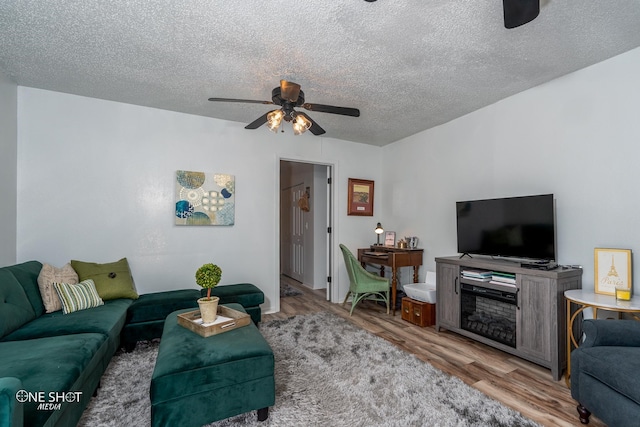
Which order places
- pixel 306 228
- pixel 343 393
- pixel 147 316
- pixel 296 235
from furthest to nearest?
pixel 296 235, pixel 306 228, pixel 147 316, pixel 343 393

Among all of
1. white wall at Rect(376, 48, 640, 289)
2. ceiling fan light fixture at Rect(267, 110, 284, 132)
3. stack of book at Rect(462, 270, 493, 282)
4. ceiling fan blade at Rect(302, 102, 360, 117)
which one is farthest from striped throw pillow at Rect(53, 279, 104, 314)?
white wall at Rect(376, 48, 640, 289)

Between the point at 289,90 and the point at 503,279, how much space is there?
2474 mm

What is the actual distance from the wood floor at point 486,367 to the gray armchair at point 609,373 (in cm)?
21

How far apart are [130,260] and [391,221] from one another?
3563 millimetres

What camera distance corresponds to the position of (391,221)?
4773 millimetres

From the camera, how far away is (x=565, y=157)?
2.68m

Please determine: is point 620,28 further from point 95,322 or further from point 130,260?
point 130,260

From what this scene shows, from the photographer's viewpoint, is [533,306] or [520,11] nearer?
[520,11]

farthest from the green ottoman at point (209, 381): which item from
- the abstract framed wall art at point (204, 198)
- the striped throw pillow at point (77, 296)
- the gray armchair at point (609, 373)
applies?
the abstract framed wall art at point (204, 198)

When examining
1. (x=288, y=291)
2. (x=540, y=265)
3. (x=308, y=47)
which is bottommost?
(x=288, y=291)

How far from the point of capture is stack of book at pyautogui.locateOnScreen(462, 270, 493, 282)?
9.50 feet

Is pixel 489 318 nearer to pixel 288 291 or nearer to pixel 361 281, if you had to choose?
pixel 361 281

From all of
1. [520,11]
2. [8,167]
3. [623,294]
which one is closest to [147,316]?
[8,167]

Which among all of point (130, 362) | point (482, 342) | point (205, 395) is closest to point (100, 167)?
point (130, 362)
